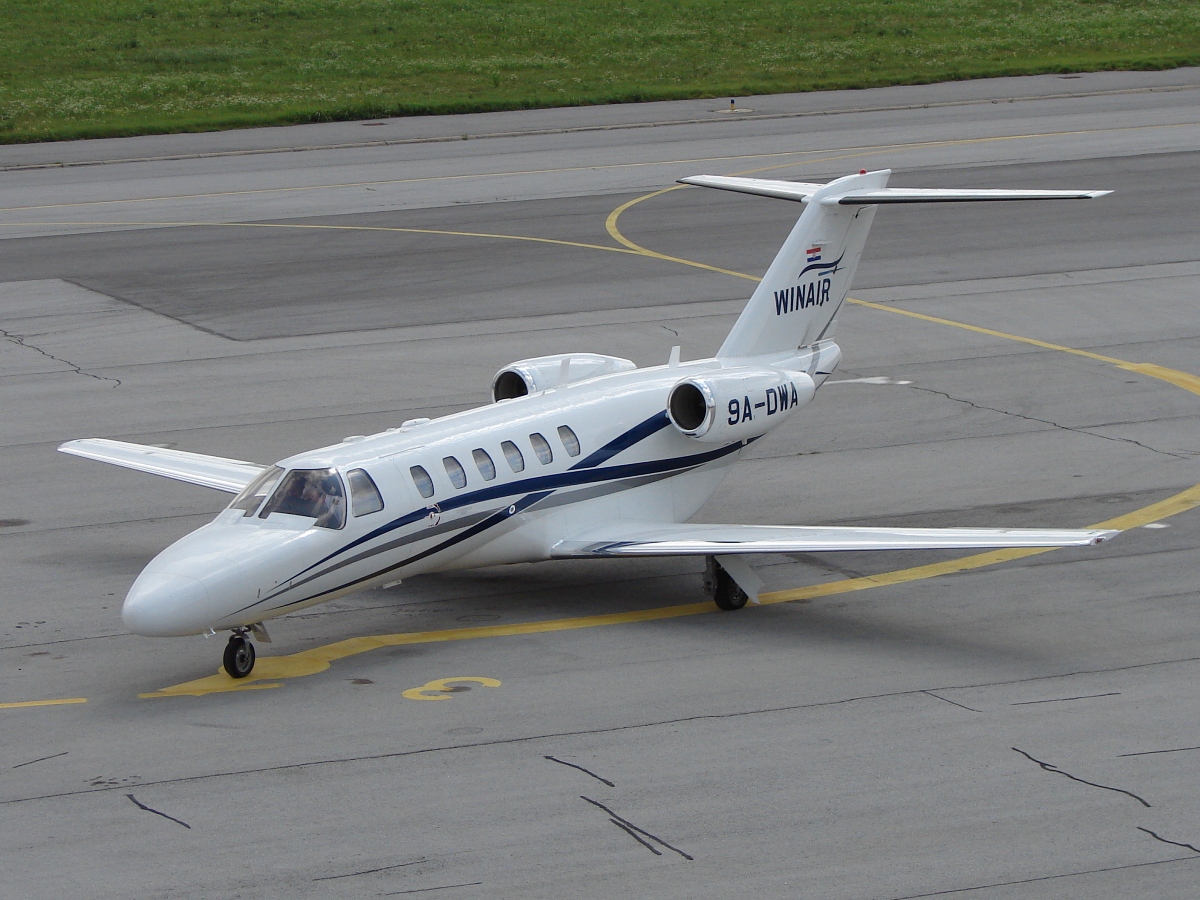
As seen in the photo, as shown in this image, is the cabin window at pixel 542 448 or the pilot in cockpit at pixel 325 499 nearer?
the pilot in cockpit at pixel 325 499

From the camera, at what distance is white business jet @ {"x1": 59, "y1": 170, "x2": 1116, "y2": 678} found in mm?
16500

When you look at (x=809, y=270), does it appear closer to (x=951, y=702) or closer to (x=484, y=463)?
(x=484, y=463)

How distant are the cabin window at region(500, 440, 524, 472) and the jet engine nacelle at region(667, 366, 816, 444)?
2.13 meters

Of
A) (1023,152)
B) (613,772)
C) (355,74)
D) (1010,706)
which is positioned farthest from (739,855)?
(355,74)

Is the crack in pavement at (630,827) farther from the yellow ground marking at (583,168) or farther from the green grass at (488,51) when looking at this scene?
the green grass at (488,51)

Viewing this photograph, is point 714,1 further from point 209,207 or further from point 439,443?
point 439,443

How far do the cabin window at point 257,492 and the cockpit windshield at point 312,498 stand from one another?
143 millimetres

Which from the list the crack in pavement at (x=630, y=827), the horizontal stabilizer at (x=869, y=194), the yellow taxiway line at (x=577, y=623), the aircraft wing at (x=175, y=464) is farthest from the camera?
the aircraft wing at (x=175, y=464)

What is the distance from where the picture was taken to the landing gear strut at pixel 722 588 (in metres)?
18.5

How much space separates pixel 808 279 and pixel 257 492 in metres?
8.19

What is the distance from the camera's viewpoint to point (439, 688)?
1636cm

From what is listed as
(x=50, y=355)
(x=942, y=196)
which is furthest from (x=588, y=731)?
(x=50, y=355)

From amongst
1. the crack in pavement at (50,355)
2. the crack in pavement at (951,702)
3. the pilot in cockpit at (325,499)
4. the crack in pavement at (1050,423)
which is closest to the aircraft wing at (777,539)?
the crack in pavement at (951,702)

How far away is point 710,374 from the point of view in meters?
20.5
